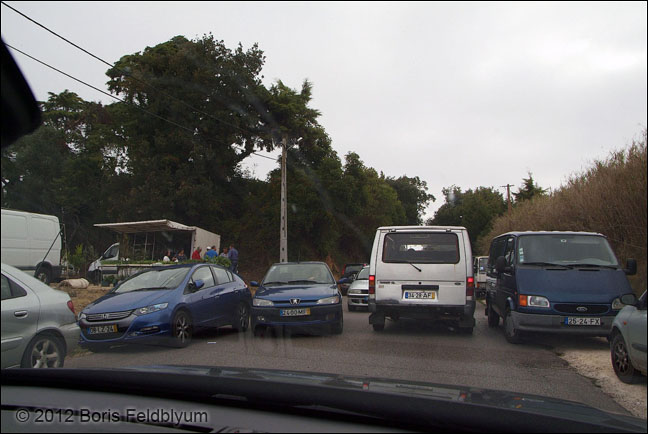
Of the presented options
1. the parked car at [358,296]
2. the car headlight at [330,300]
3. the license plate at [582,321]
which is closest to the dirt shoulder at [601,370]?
the license plate at [582,321]

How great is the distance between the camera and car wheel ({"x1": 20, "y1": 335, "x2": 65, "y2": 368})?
4676 mm

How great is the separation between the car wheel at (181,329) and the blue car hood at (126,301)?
420 mm

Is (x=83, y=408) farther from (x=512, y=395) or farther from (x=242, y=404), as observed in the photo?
(x=512, y=395)

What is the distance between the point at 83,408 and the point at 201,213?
3049cm

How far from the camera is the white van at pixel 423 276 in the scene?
29.9 feet

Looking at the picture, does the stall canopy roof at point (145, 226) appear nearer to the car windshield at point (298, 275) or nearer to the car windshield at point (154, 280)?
the car windshield at point (298, 275)

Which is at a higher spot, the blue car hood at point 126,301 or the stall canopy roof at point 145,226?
the stall canopy roof at point 145,226

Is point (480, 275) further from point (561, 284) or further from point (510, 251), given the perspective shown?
point (561, 284)

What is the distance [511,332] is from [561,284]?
3.82 feet

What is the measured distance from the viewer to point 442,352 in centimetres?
762

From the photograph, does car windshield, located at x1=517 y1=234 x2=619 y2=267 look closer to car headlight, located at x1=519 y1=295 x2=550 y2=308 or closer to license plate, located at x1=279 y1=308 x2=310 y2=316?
car headlight, located at x1=519 y1=295 x2=550 y2=308

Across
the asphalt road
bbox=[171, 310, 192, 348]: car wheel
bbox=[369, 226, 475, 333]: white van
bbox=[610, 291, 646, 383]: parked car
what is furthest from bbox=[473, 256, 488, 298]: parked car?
bbox=[610, 291, 646, 383]: parked car

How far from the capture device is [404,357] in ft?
23.6

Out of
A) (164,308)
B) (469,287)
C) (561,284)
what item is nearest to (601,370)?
(561,284)
